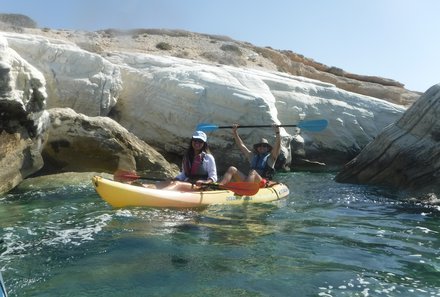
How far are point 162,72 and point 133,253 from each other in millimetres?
10475

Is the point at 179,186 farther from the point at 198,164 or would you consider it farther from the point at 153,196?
the point at 153,196

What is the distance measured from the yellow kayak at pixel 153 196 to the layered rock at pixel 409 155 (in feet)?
12.2

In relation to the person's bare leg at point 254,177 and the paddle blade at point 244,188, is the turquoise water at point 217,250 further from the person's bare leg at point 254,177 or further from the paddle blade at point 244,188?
the person's bare leg at point 254,177

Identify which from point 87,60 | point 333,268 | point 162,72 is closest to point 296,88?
point 162,72

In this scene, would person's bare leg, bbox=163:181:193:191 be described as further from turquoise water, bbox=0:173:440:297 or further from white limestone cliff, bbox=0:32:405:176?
white limestone cliff, bbox=0:32:405:176

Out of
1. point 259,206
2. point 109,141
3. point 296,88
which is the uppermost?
point 296,88

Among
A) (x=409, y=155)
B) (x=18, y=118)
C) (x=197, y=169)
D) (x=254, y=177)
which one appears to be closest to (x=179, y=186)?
(x=197, y=169)

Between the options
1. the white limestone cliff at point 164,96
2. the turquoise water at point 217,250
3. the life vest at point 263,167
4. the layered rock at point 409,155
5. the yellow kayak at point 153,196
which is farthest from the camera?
the white limestone cliff at point 164,96

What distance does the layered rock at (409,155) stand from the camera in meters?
9.01

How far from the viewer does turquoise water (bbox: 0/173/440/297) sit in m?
3.72

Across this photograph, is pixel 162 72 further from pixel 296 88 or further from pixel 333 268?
pixel 333 268

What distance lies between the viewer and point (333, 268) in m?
4.22

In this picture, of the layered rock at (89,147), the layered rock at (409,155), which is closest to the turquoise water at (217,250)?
the layered rock at (409,155)

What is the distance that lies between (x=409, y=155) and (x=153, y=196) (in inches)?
212
